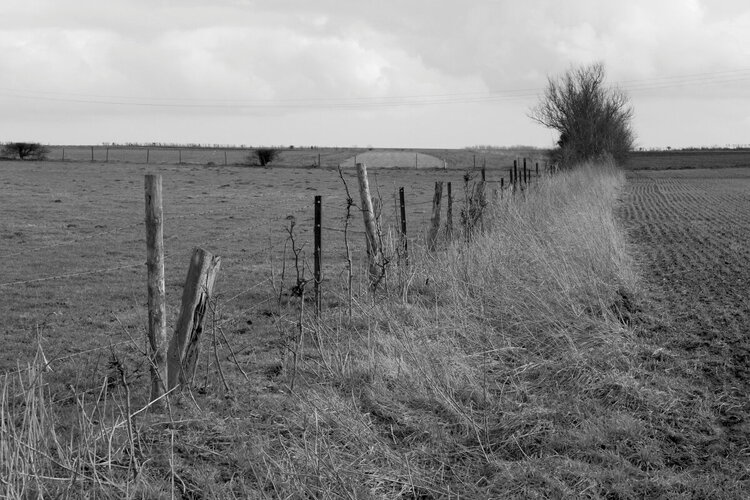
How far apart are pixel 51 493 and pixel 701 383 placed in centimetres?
446

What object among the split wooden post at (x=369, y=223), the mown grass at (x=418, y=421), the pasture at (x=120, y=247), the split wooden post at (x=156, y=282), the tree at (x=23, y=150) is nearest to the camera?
the mown grass at (x=418, y=421)

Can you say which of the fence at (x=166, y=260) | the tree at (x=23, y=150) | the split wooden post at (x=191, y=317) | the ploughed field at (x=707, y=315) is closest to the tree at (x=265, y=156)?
the tree at (x=23, y=150)

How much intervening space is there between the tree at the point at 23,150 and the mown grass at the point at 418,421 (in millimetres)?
55351

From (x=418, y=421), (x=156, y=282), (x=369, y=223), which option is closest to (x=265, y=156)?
(x=369, y=223)

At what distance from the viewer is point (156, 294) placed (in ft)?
16.7

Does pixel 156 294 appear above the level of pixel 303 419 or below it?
above

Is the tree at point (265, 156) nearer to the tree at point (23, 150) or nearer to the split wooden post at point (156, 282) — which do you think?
the tree at point (23, 150)

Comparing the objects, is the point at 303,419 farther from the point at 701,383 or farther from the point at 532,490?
the point at 701,383

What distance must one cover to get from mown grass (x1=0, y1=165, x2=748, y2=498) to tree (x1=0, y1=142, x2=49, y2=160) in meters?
55.4

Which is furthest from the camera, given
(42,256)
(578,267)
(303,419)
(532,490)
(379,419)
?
(42,256)

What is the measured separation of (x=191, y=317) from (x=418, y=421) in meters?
1.57

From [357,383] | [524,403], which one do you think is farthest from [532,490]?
[357,383]

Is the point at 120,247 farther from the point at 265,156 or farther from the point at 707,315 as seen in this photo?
the point at 265,156

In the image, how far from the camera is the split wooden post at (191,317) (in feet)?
16.5
